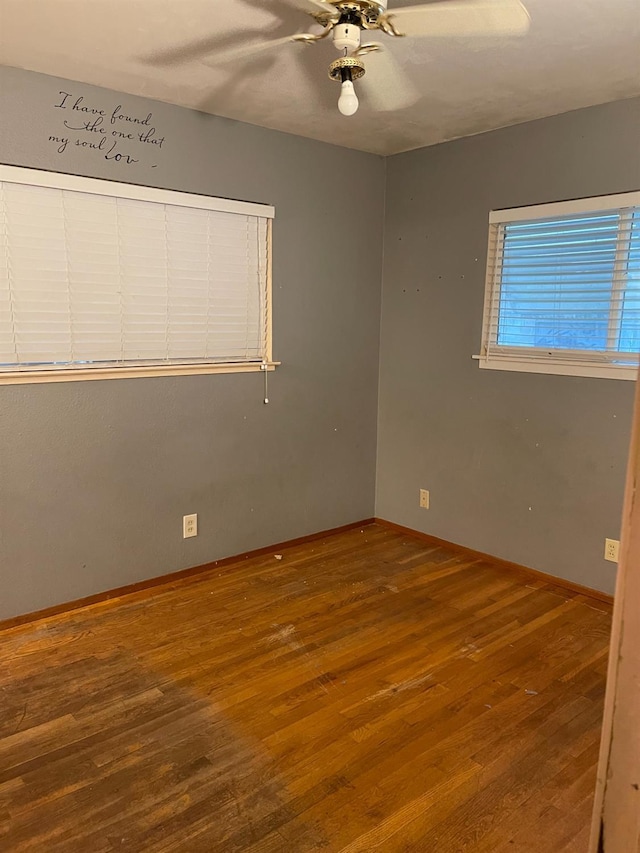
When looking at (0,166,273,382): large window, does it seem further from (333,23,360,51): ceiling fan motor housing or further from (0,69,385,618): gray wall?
(333,23,360,51): ceiling fan motor housing

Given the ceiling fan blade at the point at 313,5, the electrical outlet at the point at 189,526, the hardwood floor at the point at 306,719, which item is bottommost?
the hardwood floor at the point at 306,719

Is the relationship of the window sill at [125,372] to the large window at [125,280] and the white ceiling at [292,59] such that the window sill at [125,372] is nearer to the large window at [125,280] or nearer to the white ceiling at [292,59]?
the large window at [125,280]

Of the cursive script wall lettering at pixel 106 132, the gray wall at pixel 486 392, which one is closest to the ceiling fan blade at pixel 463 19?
the gray wall at pixel 486 392

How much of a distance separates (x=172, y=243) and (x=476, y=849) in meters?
2.74

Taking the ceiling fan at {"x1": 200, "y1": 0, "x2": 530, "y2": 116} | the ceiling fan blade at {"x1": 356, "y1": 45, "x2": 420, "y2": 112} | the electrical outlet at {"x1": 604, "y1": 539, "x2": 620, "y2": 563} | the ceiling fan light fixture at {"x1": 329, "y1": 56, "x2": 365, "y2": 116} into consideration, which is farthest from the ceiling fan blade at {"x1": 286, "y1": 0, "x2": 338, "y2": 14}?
the electrical outlet at {"x1": 604, "y1": 539, "x2": 620, "y2": 563}

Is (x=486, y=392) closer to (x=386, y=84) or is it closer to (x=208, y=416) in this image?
(x=208, y=416)

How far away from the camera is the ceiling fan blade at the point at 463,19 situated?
182 centimetres

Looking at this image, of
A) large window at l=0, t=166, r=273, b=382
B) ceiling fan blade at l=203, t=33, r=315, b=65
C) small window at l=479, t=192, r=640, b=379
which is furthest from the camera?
small window at l=479, t=192, r=640, b=379

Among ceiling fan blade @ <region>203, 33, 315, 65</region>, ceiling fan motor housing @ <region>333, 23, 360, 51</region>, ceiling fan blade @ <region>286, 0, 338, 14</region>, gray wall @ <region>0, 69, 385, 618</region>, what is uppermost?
ceiling fan blade @ <region>203, 33, 315, 65</region>

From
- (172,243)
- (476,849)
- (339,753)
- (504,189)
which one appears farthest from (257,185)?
(476,849)

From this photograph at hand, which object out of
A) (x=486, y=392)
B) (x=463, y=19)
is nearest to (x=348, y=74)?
(x=463, y=19)

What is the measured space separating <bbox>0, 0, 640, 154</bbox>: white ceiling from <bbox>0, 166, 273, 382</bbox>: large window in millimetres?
468

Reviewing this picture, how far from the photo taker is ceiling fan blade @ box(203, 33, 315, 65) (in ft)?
7.12

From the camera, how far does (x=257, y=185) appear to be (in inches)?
129
